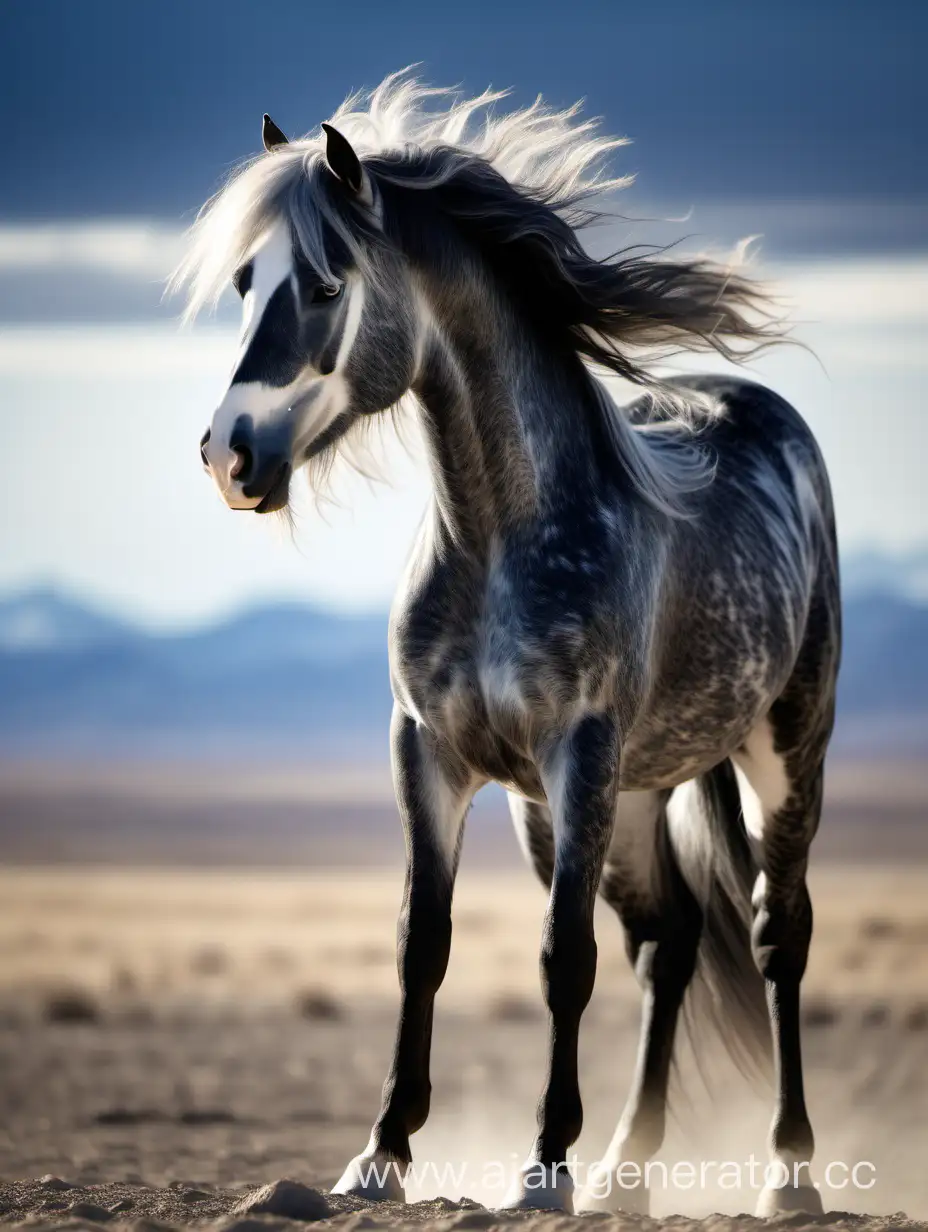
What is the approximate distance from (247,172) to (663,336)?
4.96 feet

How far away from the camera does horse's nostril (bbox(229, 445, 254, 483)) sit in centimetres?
399

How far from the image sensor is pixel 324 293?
4.20 m

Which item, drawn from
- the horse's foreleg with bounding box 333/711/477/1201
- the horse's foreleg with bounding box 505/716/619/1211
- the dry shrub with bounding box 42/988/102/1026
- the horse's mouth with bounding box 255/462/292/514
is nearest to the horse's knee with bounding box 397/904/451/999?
the horse's foreleg with bounding box 333/711/477/1201

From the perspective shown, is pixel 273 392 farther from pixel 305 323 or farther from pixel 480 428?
pixel 480 428

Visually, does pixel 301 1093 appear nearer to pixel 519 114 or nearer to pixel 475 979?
pixel 519 114

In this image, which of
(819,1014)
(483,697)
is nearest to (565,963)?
(483,697)

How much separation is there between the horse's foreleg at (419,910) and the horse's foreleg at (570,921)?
13.9 inches

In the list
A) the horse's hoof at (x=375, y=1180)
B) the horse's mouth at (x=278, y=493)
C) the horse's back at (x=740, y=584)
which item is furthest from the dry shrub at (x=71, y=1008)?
the horse's mouth at (x=278, y=493)

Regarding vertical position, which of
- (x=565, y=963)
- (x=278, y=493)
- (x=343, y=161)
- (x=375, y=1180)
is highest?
(x=343, y=161)

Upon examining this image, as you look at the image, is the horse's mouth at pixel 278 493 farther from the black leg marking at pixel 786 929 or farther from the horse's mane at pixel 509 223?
the black leg marking at pixel 786 929

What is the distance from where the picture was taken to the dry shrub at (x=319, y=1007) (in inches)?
632

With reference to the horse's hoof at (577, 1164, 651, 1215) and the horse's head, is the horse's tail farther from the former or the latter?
the horse's head

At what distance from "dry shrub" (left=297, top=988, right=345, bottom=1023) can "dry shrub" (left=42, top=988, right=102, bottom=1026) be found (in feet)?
6.70

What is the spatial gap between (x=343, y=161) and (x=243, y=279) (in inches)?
16.1
